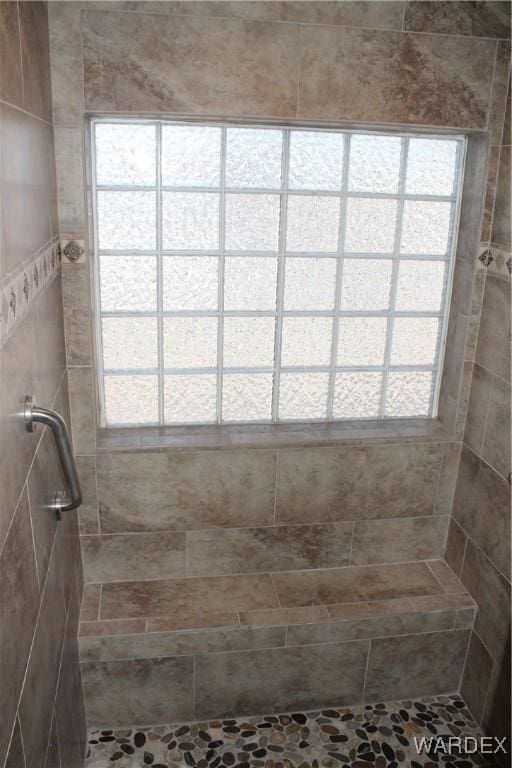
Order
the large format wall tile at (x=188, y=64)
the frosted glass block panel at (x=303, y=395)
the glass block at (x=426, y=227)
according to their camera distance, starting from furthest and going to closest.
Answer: the frosted glass block panel at (x=303, y=395), the glass block at (x=426, y=227), the large format wall tile at (x=188, y=64)

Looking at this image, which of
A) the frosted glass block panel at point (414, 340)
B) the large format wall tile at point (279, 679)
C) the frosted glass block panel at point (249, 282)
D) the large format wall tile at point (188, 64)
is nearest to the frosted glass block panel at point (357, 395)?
the frosted glass block panel at point (414, 340)

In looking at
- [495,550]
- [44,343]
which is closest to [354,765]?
[495,550]

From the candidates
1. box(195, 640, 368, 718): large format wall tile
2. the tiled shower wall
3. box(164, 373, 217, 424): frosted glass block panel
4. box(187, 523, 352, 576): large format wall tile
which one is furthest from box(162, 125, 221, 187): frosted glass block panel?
box(195, 640, 368, 718): large format wall tile

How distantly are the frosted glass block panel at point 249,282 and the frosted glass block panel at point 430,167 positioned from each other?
1.86ft

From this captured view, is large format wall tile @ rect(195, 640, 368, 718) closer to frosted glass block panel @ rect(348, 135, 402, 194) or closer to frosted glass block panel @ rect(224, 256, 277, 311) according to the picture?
frosted glass block panel @ rect(224, 256, 277, 311)

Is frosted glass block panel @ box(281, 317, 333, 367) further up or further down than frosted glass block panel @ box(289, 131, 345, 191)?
further down

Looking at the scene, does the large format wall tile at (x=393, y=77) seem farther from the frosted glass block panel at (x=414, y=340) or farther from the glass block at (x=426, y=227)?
the frosted glass block panel at (x=414, y=340)

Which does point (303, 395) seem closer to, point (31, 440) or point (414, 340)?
point (414, 340)

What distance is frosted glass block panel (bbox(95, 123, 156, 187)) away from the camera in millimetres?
2025

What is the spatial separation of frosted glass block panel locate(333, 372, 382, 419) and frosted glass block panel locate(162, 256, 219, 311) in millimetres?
574

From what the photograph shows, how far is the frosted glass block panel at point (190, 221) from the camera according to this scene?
2.12 metres

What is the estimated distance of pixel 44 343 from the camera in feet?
5.42

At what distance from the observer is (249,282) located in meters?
2.22

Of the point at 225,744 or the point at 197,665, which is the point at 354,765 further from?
the point at 197,665
